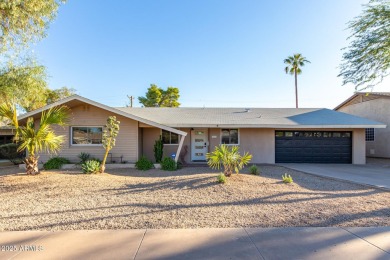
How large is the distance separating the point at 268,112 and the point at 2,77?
16.3m

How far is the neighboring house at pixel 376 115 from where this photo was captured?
17.0 m

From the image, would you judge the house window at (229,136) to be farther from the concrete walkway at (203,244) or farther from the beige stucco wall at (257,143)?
the concrete walkway at (203,244)

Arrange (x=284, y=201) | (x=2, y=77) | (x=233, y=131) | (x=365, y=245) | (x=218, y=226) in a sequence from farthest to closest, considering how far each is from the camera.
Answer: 1. (x=233, y=131)
2. (x=2, y=77)
3. (x=284, y=201)
4. (x=218, y=226)
5. (x=365, y=245)

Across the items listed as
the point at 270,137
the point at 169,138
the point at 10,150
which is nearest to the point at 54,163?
the point at 10,150

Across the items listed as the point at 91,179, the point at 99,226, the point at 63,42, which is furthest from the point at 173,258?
the point at 63,42

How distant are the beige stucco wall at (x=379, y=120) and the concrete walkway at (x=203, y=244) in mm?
16959

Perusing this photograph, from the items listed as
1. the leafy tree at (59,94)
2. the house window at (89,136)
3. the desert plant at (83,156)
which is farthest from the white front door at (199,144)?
the leafy tree at (59,94)

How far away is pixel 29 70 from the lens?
12547 mm

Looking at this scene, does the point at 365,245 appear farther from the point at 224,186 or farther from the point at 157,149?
the point at 157,149

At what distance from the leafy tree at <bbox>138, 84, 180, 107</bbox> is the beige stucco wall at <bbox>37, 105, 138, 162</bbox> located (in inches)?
721

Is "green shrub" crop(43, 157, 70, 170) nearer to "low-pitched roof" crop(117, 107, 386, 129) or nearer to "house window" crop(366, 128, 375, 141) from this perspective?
"low-pitched roof" crop(117, 107, 386, 129)

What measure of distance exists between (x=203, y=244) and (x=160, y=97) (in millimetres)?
28406

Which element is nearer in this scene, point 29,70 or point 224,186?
point 224,186

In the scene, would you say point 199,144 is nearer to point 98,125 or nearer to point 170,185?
point 98,125
